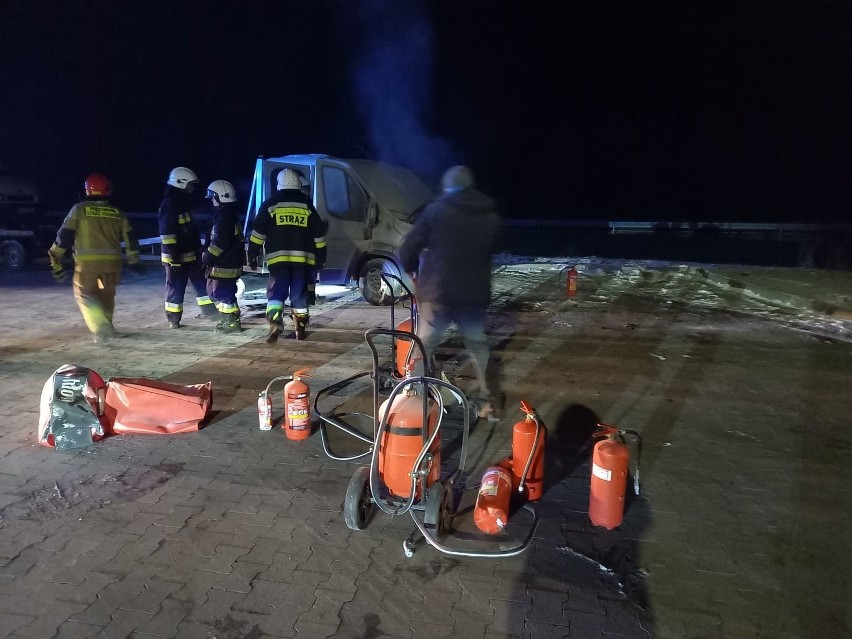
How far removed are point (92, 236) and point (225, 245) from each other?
5.17 feet

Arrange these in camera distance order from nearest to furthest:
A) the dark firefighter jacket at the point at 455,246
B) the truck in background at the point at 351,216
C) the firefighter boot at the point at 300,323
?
the dark firefighter jacket at the point at 455,246 < the firefighter boot at the point at 300,323 < the truck in background at the point at 351,216

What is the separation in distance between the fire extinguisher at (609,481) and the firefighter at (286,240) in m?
4.93

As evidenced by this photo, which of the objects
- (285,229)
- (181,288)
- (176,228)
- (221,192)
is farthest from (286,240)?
(181,288)

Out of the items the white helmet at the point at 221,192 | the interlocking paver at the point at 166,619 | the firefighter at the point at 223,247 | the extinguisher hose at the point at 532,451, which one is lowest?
the interlocking paver at the point at 166,619

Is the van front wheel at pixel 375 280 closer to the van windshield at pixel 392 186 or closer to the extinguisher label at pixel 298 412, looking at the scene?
the van windshield at pixel 392 186

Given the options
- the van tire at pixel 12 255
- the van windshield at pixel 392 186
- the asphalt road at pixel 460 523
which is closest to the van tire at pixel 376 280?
the van windshield at pixel 392 186

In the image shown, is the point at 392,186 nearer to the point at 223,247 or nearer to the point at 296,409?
the point at 223,247

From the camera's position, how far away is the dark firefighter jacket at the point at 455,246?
466 cm

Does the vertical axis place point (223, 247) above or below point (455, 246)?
below

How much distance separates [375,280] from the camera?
10.1m

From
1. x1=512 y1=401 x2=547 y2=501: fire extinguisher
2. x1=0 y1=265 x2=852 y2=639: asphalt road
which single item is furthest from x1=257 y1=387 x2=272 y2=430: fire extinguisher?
x1=512 y1=401 x2=547 y2=501: fire extinguisher

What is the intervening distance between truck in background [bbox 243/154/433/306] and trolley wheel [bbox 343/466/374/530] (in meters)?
6.68

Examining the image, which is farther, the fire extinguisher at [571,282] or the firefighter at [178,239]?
the fire extinguisher at [571,282]

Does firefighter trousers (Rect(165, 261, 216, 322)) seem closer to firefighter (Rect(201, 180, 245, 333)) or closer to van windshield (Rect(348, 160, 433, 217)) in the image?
firefighter (Rect(201, 180, 245, 333))
